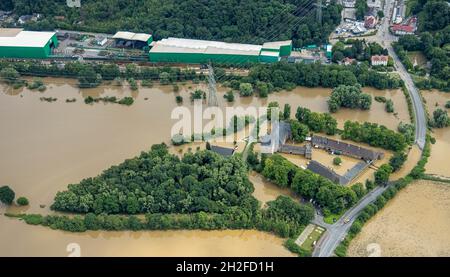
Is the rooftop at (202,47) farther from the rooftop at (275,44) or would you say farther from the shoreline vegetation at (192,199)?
the shoreline vegetation at (192,199)

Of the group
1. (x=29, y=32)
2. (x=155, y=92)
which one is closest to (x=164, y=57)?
(x=155, y=92)

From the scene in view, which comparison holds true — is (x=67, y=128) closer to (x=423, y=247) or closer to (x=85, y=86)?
(x=85, y=86)

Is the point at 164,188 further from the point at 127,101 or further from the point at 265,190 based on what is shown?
the point at 127,101

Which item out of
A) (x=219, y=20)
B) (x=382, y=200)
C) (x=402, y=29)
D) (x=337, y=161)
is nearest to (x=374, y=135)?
(x=337, y=161)

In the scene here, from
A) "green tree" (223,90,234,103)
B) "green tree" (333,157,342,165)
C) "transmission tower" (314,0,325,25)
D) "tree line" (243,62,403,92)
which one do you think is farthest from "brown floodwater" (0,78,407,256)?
"transmission tower" (314,0,325,25)

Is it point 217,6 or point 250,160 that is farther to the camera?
point 217,6
